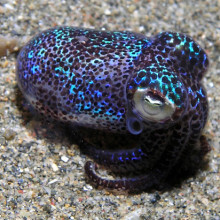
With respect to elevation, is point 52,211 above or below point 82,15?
below

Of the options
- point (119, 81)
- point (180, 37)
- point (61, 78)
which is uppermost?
point (180, 37)

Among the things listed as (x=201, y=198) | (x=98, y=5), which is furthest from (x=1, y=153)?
(x=98, y=5)

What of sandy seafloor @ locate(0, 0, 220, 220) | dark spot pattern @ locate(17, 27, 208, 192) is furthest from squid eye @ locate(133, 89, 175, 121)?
sandy seafloor @ locate(0, 0, 220, 220)

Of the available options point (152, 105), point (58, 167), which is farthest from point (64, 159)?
point (152, 105)

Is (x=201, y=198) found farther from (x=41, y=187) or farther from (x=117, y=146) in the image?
(x=41, y=187)

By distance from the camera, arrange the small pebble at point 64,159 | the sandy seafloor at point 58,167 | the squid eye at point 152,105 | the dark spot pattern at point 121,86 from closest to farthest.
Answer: the squid eye at point 152,105, the dark spot pattern at point 121,86, the sandy seafloor at point 58,167, the small pebble at point 64,159

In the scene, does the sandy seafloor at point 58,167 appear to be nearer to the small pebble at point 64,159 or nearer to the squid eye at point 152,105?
the small pebble at point 64,159

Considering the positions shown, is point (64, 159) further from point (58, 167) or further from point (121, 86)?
point (121, 86)

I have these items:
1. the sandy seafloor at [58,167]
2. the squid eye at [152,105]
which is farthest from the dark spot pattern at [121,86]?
the sandy seafloor at [58,167]
